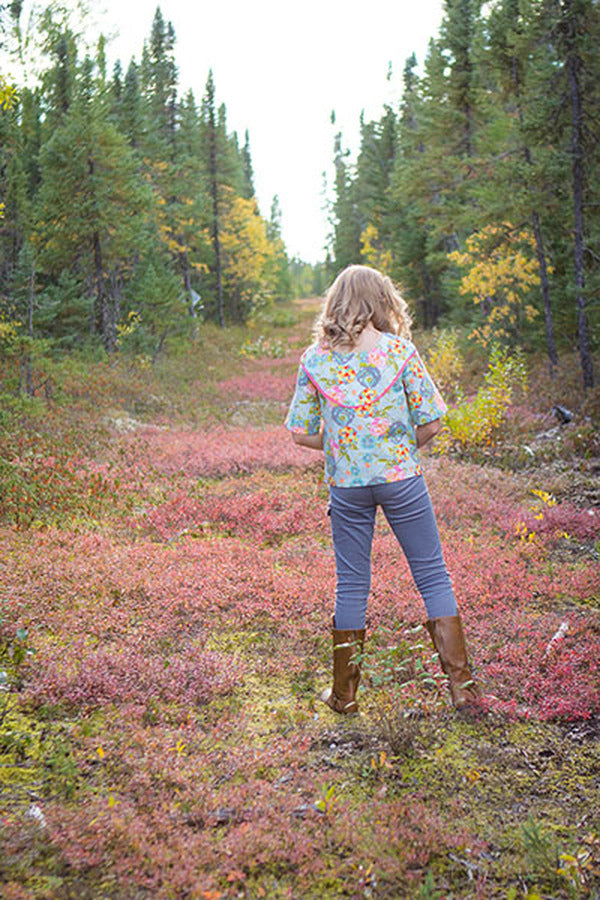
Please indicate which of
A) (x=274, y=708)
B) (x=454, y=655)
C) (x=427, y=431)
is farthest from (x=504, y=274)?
(x=274, y=708)

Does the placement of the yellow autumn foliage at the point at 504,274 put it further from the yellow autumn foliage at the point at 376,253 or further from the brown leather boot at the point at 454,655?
the yellow autumn foliage at the point at 376,253

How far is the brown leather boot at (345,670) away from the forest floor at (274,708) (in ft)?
0.45

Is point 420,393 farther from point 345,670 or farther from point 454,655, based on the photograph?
point 345,670

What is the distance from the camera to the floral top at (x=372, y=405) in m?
3.81

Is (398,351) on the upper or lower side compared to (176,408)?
upper

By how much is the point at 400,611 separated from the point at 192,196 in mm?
34127

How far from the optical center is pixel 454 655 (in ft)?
13.3

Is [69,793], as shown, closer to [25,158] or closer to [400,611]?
[400,611]

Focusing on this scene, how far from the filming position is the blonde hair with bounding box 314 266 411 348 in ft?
12.6

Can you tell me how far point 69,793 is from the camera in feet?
10.3

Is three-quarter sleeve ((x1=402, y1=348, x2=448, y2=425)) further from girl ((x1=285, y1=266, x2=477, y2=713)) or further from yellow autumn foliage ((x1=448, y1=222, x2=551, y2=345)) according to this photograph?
yellow autumn foliage ((x1=448, y1=222, x2=551, y2=345))

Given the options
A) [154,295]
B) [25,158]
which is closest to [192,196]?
[25,158]

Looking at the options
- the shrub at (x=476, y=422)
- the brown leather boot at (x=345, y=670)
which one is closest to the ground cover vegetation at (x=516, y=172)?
the shrub at (x=476, y=422)

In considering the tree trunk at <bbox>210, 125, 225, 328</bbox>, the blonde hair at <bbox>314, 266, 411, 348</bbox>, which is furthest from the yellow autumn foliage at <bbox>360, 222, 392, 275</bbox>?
the blonde hair at <bbox>314, 266, 411, 348</bbox>
